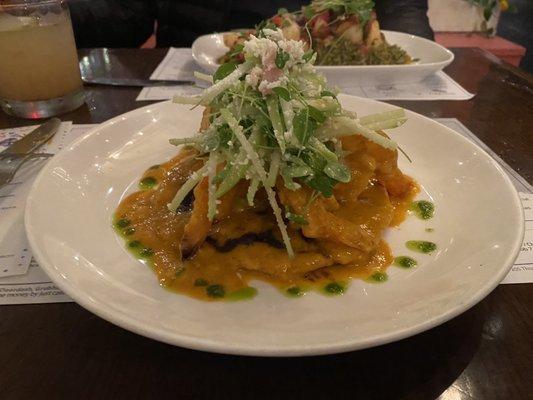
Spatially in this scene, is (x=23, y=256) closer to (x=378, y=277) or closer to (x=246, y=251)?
(x=246, y=251)

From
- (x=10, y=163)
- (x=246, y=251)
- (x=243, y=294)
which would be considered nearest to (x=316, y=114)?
(x=246, y=251)

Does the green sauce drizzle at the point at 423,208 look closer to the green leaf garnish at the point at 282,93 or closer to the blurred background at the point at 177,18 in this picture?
the green leaf garnish at the point at 282,93

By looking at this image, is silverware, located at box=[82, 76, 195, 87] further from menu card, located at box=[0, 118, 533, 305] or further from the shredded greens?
the shredded greens

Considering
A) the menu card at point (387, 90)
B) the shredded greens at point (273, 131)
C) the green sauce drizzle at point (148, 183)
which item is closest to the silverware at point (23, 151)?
the green sauce drizzle at point (148, 183)

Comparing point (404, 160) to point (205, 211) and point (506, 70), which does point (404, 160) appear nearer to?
point (205, 211)

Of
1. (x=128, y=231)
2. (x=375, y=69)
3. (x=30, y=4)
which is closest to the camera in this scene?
(x=128, y=231)

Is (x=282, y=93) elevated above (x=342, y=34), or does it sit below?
above

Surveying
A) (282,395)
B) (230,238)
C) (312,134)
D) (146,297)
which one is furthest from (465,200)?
(146,297)
